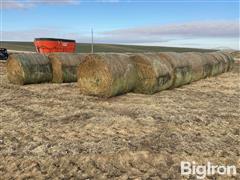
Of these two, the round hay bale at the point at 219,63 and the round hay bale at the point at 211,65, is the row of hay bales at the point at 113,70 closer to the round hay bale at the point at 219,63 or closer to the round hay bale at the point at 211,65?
the round hay bale at the point at 211,65

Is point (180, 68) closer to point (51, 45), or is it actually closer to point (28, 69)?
point (28, 69)

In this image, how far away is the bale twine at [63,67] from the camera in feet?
50.7

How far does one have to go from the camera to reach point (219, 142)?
704 cm

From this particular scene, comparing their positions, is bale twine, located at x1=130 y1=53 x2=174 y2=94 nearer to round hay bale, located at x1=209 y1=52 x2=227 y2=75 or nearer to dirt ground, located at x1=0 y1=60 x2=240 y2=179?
dirt ground, located at x1=0 y1=60 x2=240 y2=179

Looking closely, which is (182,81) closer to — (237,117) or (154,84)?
(154,84)

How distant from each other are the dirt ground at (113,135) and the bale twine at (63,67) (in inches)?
133

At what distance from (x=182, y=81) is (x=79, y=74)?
445 centimetres

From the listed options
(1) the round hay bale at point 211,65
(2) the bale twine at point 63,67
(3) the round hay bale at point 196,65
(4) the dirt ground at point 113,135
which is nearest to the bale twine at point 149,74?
(4) the dirt ground at point 113,135

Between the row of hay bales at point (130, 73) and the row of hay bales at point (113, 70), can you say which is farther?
the row of hay bales at point (113, 70)

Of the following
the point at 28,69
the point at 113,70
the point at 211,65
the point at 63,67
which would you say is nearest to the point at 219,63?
the point at 211,65

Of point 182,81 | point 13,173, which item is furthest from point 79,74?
point 13,173

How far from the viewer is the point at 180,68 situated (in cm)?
1434

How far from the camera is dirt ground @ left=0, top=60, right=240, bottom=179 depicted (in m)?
5.76

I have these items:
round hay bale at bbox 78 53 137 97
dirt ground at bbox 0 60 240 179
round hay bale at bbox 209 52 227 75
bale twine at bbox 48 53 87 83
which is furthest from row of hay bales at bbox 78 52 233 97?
round hay bale at bbox 209 52 227 75
